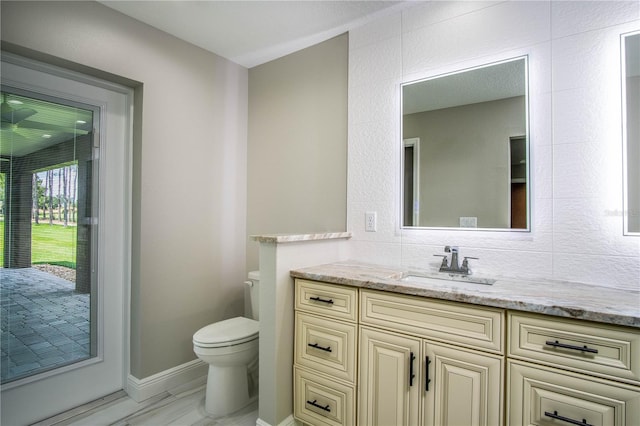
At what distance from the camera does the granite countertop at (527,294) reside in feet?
3.47

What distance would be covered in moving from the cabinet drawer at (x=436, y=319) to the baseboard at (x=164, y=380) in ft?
5.09

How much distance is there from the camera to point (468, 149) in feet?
6.07

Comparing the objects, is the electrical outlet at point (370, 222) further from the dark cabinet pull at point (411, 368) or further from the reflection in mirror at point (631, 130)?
the reflection in mirror at point (631, 130)

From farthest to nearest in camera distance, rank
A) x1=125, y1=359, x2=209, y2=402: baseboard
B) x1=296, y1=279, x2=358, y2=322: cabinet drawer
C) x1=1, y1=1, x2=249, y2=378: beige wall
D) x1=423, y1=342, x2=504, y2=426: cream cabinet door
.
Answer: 1. x1=125, y1=359, x2=209, y2=402: baseboard
2. x1=1, y1=1, x2=249, y2=378: beige wall
3. x1=296, y1=279, x2=358, y2=322: cabinet drawer
4. x1=423, y1=342, x2=504, y2=426: cream cabinet door

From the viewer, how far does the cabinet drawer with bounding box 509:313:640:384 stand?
3.36ft

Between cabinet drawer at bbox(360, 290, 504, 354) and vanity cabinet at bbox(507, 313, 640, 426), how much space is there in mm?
72

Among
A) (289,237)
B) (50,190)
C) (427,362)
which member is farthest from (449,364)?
(50,190)

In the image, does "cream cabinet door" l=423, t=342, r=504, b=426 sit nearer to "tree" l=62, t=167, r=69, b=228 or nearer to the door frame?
the door frame

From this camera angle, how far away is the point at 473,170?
1.83 m

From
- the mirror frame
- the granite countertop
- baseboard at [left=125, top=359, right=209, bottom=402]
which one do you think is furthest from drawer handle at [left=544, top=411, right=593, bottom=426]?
baseboard at [left=125, top=359, right=209, bottom=402]

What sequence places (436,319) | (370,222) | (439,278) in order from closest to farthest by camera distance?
(436,319) < (439,278) < (370,222)

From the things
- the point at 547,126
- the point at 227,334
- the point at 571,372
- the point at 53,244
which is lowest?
the point at 227,334

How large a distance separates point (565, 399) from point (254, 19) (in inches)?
99.8

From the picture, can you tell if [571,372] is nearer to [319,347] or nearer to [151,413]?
A: [319,347]
